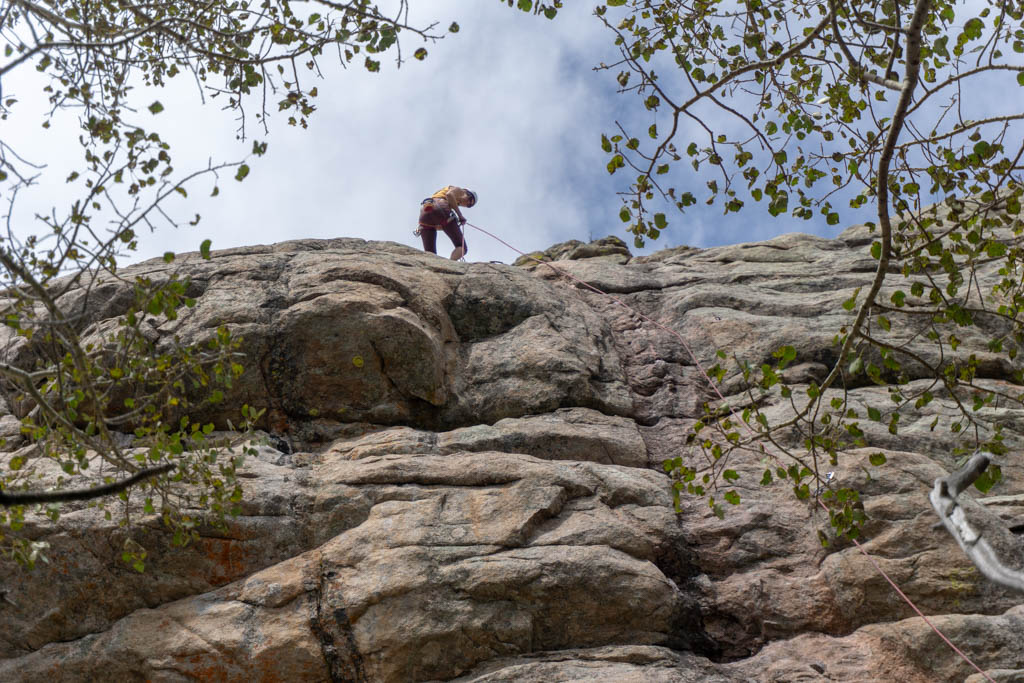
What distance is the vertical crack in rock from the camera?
8.89 meters

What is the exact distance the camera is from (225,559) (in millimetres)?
9859

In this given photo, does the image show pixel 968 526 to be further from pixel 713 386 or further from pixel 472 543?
pixel 713 386

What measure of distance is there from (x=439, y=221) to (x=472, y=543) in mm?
10338

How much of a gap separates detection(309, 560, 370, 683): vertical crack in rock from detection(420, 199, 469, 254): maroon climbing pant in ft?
34.6

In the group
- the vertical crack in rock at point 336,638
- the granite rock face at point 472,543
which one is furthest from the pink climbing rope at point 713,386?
the vertical crack in rock at point 336,638

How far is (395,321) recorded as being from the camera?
12.6m

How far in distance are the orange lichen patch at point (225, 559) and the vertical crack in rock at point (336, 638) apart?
1.04 metres

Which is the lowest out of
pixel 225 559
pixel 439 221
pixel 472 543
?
pixel 472 543

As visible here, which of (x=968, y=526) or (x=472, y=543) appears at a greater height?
(x=472, y=543)

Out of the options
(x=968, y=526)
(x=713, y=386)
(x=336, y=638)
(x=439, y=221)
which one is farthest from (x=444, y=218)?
(x=968, y=526)

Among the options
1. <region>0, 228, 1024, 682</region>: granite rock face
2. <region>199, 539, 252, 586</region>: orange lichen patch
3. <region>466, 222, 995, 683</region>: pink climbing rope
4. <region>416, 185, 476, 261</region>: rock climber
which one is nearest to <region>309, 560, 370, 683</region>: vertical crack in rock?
<region>0, 228, 1024, 682</region>: granite rock face

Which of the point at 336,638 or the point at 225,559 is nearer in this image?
the point at 336,638

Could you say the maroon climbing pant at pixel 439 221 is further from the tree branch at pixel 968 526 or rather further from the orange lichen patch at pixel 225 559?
the tree branch at pixel 968 526

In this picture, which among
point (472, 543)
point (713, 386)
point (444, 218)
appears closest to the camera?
point (472, 543)
